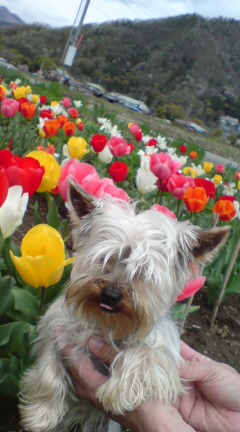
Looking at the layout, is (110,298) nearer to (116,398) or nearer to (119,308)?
(119,308)

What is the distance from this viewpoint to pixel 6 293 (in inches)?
83.4

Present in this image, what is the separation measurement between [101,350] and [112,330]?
120mm

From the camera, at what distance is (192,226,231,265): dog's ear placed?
1.91 m

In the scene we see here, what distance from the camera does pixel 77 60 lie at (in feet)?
261

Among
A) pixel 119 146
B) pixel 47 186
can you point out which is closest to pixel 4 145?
pixel 119 146

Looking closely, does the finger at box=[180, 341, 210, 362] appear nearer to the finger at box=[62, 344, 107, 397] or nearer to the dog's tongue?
the finger at box=[62, 344, 107, 397]

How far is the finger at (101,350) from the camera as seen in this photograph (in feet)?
6.86

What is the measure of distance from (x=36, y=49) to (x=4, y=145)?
259ft

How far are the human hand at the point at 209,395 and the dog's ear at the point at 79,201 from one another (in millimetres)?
850

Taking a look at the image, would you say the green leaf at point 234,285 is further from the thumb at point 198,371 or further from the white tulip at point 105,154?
the thumb at point 198,371

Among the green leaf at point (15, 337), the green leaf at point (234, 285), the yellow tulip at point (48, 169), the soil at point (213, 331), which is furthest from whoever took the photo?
the green leaf at point (234, 285)

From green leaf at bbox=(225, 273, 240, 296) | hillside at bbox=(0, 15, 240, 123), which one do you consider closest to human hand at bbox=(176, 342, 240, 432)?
green leaf at bbox=(225, 273, 240, 296)

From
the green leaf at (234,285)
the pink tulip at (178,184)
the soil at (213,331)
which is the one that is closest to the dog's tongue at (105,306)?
the pink tulip at (178,184)

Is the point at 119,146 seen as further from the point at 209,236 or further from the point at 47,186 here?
the point at 209,236
